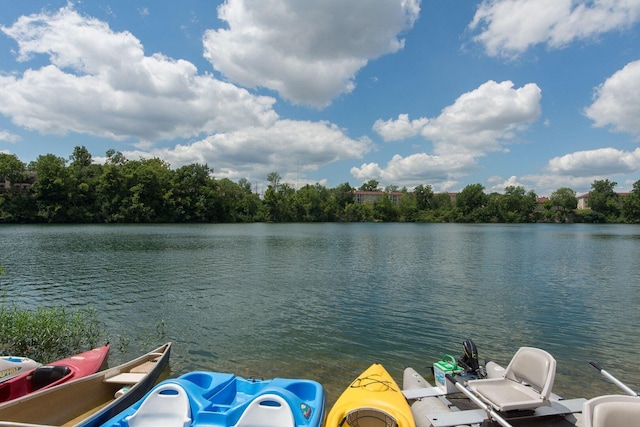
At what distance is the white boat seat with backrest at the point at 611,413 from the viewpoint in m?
4.38

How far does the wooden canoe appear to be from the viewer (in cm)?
639

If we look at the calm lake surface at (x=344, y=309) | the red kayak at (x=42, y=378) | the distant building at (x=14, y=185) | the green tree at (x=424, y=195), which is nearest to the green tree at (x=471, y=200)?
the green tree at (x=424, y=195)

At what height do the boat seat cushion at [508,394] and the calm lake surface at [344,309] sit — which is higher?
the boat seat cushion at [508,394]

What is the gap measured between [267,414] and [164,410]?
69.0 inches

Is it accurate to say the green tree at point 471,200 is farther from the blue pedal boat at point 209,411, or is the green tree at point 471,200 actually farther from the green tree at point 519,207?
the blue pedal boat at point 209,411

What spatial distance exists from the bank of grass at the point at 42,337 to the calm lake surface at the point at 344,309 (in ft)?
3.59

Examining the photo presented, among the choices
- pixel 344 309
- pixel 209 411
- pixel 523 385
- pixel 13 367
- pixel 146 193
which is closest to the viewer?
Result: pixel 209 411

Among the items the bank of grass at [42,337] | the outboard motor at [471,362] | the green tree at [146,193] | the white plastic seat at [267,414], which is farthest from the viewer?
the green tree at [146,193]

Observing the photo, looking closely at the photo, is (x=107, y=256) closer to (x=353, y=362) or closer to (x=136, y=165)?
(x=353, y=362)

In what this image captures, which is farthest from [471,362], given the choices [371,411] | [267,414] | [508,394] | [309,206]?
[309,206]

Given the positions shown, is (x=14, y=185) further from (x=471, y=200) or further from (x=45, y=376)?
(x=471, y=200)

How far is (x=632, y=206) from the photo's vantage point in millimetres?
153125

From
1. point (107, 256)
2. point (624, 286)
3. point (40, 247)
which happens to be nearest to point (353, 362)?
point (624, 286)

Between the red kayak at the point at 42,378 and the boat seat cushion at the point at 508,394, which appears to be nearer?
the boat seat cushion at the point at 508,394
